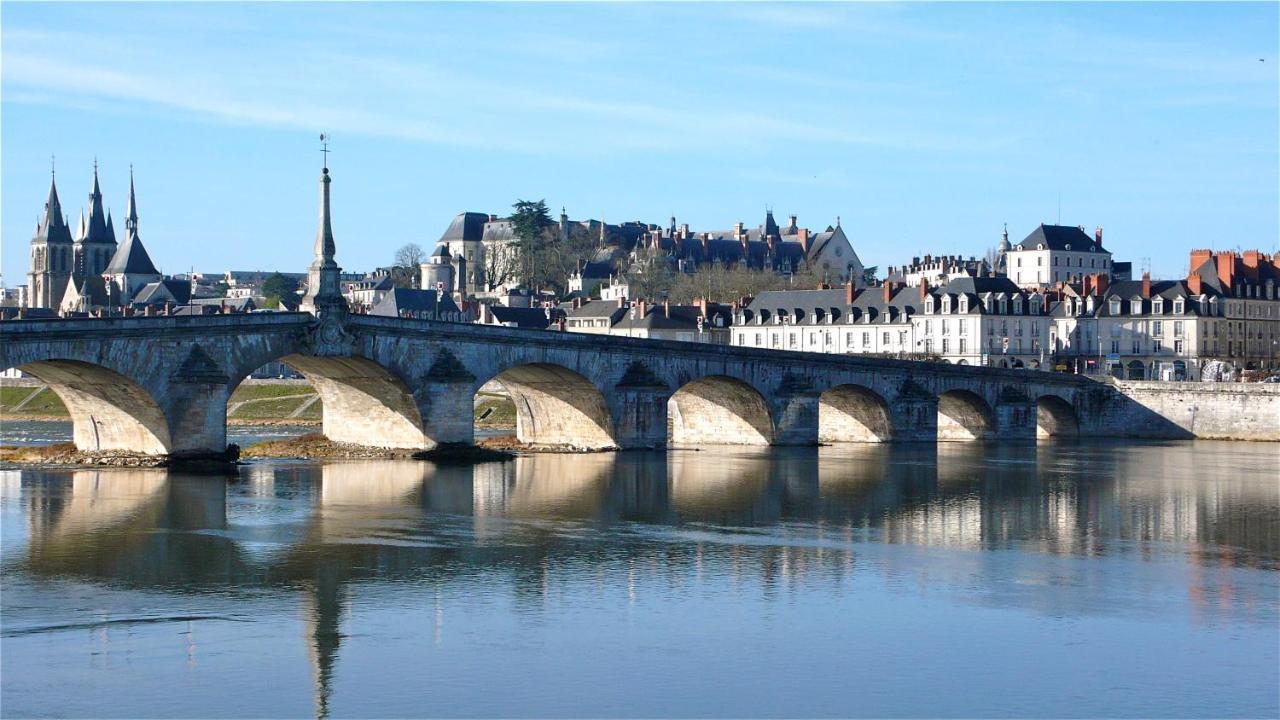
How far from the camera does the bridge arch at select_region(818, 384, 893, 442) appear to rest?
68625 mm

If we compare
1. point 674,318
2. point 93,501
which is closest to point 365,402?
point 93,501

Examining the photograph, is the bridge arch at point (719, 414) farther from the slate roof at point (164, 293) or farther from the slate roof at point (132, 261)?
the slate roof at point (132, 261)

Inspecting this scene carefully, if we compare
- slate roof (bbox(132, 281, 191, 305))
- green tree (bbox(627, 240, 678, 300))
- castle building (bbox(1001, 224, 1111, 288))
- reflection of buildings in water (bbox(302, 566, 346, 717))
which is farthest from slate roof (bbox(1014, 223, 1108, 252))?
reflection of buildings in water (bbox(302, 566, 346, 717))

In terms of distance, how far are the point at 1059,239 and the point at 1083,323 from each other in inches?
1451

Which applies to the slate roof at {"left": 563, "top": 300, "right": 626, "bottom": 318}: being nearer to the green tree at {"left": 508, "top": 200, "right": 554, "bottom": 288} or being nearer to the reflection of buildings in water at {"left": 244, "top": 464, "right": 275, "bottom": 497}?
the green tree at {"left": 508, "top": 200, "right": 554, "bottom": 288}

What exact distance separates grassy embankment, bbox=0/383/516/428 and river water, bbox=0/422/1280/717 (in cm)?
3205

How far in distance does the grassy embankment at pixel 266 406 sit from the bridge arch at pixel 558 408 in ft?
52.9

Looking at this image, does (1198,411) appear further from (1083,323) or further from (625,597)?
(625,597)

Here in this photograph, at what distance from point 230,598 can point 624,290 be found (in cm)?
10209

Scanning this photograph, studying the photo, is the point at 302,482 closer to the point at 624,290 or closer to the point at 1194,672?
the point at 1194,672

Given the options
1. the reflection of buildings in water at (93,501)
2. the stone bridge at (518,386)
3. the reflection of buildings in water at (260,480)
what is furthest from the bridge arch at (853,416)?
the reflection of buildings in water at (93,501)

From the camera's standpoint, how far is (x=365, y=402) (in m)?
56.2

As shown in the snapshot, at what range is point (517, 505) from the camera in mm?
42281

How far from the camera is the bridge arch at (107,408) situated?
45938 mm
